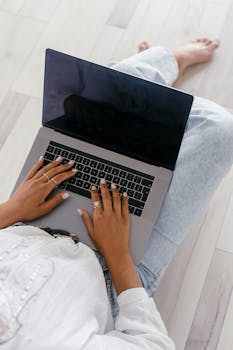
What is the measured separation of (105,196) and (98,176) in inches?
2.5

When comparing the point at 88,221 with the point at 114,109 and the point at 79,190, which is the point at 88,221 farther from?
the point at 114,109

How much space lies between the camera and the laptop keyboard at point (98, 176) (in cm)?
111

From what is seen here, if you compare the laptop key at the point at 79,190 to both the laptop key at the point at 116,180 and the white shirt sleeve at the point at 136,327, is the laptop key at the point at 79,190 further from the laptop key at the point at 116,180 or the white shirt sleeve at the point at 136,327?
the white shirt sleeve at the point at 136,327

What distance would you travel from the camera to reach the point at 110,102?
1.04 metres

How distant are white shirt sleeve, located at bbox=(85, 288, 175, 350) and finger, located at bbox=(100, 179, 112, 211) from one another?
19cm

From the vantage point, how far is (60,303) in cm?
85

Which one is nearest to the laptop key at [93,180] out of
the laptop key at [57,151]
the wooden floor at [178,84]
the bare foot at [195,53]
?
the laptop key at [57,151]

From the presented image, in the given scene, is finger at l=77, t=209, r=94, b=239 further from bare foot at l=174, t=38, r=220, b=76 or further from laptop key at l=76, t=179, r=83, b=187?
bare foot at l=174, t=38, r=220, b=76

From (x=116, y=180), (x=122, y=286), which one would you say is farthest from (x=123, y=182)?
(x=122, y=286)

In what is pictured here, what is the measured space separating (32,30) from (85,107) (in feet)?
3.04

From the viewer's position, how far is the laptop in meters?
0.99

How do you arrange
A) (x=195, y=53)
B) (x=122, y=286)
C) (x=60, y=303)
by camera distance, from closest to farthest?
(x=60, y=303)
(x=122, y=286)
(x=195, y=53)

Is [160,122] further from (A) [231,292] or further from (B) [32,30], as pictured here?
(B) [32,30]

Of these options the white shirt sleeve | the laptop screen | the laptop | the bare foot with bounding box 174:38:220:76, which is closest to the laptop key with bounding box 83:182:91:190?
the laptop
